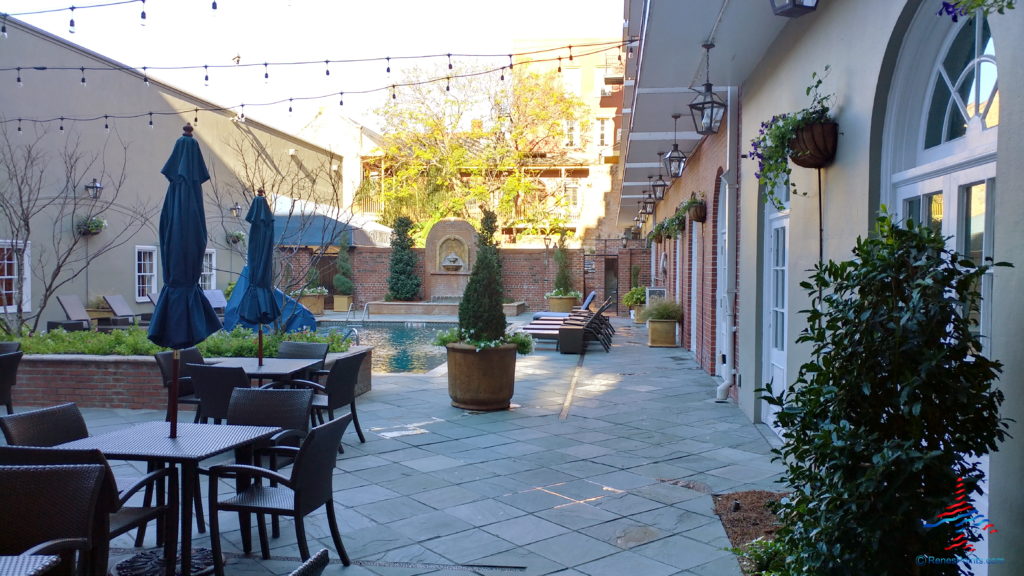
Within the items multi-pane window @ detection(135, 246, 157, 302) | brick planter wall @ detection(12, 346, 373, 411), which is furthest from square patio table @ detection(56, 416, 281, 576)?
multi-pane window @ detection(135, 246, 157, 302)

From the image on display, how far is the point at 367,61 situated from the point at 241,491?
7028mm

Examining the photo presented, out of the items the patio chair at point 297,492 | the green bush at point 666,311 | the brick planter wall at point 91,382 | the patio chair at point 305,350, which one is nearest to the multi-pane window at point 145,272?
the brick planter wall at point 91,382

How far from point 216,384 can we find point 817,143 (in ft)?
15.2

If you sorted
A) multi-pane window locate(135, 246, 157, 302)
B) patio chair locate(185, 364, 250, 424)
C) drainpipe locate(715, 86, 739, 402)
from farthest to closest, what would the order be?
1. multi-pane window locate(135, 246, 157, 302)
2. drainpipe locate(715, 86, 739, 402)
3. patio chair locate(185, 364, 250, 424)

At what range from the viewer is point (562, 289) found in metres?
24.1

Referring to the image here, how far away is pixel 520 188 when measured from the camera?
31969 millimetres

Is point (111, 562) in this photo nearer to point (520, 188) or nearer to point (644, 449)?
point (644, 449)

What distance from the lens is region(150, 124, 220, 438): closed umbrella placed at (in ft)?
13.7

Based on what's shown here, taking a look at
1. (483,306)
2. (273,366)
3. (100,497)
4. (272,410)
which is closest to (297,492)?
(100,497)

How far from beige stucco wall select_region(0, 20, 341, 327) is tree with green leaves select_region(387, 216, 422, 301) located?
5587 mm

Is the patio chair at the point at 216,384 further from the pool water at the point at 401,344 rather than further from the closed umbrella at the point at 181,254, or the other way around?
the pool water at the point at 401,344

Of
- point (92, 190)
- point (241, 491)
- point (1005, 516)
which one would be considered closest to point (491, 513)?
point (241, 491)

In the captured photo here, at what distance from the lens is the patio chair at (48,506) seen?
8.89ft

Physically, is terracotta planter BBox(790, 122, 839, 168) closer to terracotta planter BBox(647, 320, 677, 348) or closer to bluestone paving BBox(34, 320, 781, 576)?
bluestone paving BBox(34, 320, 781, 576)
